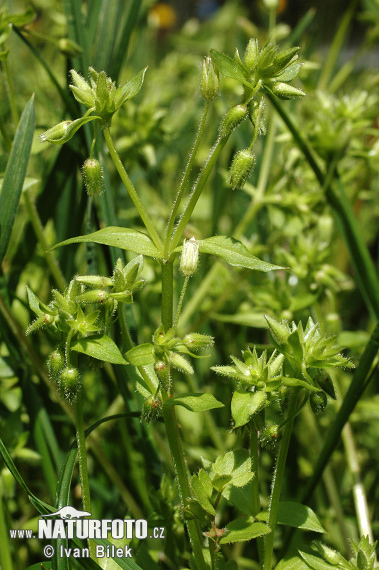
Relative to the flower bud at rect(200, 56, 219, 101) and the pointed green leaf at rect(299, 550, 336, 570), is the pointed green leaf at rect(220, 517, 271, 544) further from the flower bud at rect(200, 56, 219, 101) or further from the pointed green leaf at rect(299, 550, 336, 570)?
the flower bud at rect(200, 56, 219, 101)

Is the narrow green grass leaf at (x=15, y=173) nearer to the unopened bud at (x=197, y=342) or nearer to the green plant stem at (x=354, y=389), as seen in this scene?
the unopened bud at (x=197, y=342)

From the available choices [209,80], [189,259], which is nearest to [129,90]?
[209,80]

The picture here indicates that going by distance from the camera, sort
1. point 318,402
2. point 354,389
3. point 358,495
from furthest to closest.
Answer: point 358,495 < point 354,389 < point 318,402

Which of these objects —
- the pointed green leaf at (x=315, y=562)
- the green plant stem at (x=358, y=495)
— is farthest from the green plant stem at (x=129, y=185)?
the green plant stem at (x=358, y=495)

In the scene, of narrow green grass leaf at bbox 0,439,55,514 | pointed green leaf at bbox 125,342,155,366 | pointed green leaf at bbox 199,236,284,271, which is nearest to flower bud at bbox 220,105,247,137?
pointed green leaf at bbox 199,236,284,271

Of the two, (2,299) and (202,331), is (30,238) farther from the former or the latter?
(202,331)

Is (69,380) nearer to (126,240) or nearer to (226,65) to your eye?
(126,240)

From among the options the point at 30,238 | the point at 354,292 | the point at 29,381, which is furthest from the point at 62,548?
the point at 354,292
